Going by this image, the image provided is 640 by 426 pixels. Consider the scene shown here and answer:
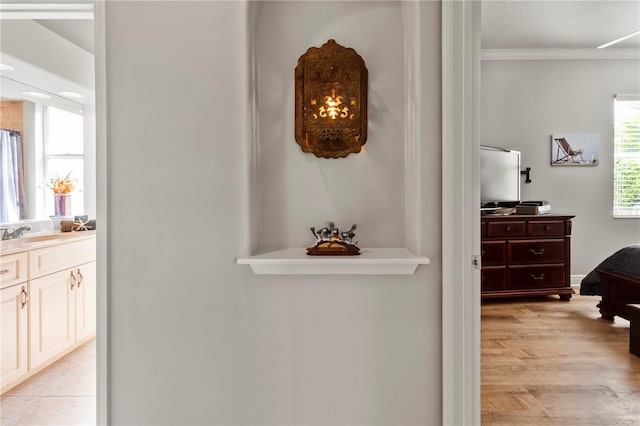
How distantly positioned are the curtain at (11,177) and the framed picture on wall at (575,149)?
5344 millimetres

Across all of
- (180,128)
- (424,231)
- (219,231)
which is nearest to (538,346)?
(424,231)

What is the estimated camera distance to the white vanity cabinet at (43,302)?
2.65 metres

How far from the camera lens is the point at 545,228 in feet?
14.8

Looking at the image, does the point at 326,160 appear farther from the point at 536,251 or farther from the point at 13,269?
the point at 536,251

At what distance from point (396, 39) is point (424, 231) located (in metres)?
0.85

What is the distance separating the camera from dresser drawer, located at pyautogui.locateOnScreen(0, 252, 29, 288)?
2.61m

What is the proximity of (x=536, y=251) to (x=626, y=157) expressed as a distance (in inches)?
73.3

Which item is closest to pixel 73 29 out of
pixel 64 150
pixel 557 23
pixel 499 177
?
pixel 64 150

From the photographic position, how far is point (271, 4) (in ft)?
6.20

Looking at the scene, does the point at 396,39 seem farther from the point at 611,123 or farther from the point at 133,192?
the point at 611,123

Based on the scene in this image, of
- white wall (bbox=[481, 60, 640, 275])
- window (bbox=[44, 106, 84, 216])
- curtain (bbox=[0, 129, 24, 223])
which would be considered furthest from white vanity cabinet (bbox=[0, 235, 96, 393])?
white wall (bbox=[481, 60, 640, 275])

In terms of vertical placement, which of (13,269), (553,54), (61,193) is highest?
(553,54)

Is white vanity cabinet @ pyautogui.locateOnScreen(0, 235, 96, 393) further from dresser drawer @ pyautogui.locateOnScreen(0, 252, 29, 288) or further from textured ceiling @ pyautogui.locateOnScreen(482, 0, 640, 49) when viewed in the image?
textured ceiling @ pyautogui.locateOnScreen(482, 0, 640, 49)

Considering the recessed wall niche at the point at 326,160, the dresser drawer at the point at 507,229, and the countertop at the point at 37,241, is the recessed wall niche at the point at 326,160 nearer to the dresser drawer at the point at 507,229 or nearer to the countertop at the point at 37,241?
the countertop at the point at 37,241
